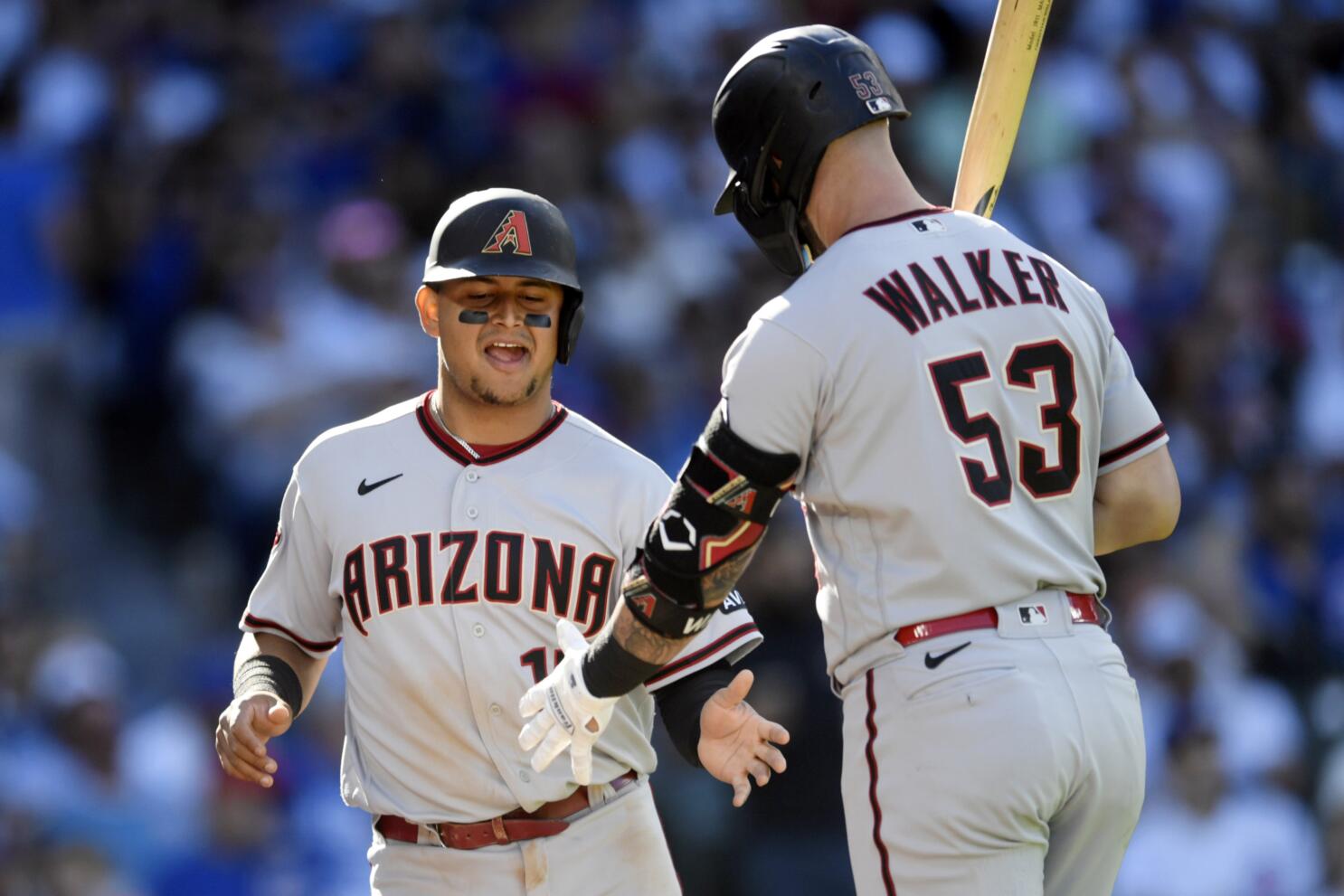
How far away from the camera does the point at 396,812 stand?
13.2 ft

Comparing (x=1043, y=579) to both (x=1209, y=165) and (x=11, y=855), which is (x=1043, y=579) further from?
(x=1209, y=165)

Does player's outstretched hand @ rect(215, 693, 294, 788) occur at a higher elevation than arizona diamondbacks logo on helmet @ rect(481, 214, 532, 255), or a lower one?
lower

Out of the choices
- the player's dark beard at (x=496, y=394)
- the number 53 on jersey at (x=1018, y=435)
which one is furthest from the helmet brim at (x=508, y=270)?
the number 53 on jersey at (x=1018, y=435)

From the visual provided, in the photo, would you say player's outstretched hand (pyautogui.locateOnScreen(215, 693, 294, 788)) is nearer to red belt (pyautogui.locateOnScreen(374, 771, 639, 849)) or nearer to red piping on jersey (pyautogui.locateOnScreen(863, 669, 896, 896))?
red belt (pyautogui.locateOnScreen(374, 771, 639, 849))

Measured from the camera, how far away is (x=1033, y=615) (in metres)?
3.34

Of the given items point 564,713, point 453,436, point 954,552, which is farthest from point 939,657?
point 453,436

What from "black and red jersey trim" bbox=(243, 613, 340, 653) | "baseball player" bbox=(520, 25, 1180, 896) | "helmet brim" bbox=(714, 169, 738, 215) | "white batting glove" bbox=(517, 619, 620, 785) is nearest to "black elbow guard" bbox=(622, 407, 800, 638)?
"baseball player" bbox=(520, 25, 1180, 896)

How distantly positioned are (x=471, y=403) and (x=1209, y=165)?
790 cm

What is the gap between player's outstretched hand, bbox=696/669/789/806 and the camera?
12.0ft

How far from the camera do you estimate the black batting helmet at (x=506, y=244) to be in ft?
13.5

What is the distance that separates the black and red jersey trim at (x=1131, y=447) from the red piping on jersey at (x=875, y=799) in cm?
68

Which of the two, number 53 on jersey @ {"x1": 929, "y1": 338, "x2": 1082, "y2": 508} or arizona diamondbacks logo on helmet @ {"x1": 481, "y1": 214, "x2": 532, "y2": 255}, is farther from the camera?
arizona diamondbacks logo on helmet @ {"x1": 481, "y1": 214, "x2": 532, "y2": 255}

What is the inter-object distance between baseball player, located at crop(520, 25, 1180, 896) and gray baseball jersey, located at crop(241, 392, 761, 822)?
504 millimetres

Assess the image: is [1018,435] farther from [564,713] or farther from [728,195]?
[564,713]
